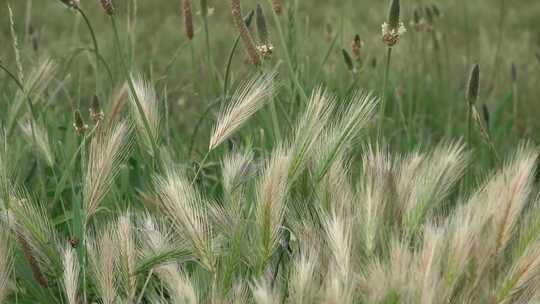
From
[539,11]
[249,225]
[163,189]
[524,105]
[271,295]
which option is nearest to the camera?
[271,295]

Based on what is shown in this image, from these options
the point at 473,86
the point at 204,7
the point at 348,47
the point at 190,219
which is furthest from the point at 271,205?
the point at 348,47

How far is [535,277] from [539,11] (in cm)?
344

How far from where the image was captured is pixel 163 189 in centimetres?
135

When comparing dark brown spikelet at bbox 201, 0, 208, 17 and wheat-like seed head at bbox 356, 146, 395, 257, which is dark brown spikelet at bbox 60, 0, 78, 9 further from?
wheat-like seed head at bbox 356, 146, 395, 257

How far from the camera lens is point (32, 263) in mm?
1431

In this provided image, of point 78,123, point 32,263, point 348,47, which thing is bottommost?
point 348,47

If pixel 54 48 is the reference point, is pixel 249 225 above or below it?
above

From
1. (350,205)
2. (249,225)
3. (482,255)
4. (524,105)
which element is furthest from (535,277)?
(524,105)

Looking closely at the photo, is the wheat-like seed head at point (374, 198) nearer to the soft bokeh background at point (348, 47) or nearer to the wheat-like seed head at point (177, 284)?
the wheat-like seed head at point (177, 284)

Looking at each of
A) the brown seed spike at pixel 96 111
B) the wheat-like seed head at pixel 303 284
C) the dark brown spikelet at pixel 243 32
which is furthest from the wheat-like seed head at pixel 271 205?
the brown seed spike at pixel 96 111

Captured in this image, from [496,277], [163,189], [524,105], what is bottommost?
[524,105]

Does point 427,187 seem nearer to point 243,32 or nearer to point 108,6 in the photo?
point 243,32

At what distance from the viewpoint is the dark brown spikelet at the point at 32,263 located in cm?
141

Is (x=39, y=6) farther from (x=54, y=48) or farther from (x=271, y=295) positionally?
(x=271, y=295)
